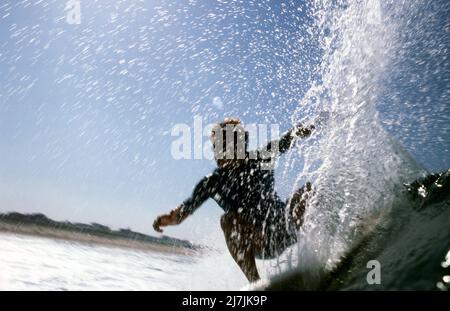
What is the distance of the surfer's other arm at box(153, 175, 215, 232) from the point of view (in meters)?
3.50

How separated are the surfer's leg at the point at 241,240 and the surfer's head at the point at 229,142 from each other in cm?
54

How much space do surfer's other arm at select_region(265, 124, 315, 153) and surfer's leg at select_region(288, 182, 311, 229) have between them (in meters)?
0.45

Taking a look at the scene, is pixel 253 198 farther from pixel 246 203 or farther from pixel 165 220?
pixel 165 220

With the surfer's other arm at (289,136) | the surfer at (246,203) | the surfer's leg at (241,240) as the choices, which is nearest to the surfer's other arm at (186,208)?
the surfer at (246,203)

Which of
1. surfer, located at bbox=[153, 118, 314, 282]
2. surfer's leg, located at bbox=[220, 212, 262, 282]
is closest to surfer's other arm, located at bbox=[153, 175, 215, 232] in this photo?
surfer, located at bbox=[153, 118, 314, 282]

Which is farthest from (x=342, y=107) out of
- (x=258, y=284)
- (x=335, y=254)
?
(x=258, y=284)

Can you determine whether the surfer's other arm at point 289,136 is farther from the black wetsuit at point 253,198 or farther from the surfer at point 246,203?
the black wetsuit at point 253,198

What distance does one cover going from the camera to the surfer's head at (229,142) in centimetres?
359

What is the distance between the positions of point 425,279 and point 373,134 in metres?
2.62

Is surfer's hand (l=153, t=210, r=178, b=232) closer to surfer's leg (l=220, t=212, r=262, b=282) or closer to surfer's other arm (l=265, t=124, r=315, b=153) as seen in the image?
surfer's leg (l=220, t=212, r=262, b=282)

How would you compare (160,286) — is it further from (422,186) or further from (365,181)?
(422,186)

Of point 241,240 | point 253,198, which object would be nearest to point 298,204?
point 253,198

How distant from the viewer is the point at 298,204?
3.58 m
